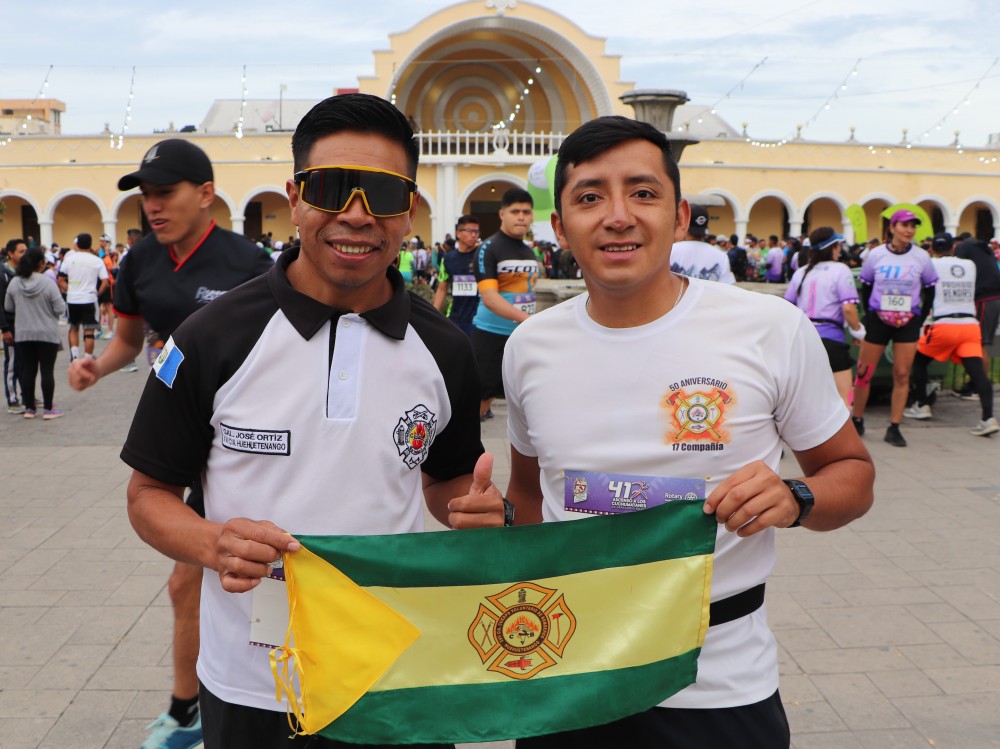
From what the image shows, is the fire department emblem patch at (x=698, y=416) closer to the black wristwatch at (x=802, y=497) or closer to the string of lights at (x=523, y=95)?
the black wristwatch at (x=802, y=497)

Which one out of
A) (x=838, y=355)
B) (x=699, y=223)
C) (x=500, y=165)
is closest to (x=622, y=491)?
(x=699, y=223)

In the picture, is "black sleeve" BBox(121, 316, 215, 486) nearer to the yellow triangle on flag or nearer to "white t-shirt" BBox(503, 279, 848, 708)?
the yellow triangle on flag

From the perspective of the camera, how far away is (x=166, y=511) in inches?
86.2

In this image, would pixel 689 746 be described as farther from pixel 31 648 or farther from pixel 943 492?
pixel 943 492

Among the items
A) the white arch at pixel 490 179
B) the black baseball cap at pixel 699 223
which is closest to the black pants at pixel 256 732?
the black baseball cap at pixel 699 223

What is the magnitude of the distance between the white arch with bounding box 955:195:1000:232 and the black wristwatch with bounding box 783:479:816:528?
139 ft

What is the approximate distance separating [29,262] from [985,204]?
41297 millimetres

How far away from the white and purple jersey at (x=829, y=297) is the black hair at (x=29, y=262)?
8.29m

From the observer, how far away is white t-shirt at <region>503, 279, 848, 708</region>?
85.3 inches

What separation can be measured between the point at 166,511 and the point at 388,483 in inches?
19.9

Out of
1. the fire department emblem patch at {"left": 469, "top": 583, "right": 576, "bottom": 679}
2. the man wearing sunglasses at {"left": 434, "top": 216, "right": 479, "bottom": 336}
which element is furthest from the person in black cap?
the man wearing sunglasses at {"left": 434, "top": 216, "right": 479, "bottom": 336}

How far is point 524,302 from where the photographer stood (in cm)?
832

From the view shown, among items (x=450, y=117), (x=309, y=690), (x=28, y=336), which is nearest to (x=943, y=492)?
(x=309, y=690)

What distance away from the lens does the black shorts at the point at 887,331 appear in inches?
350
